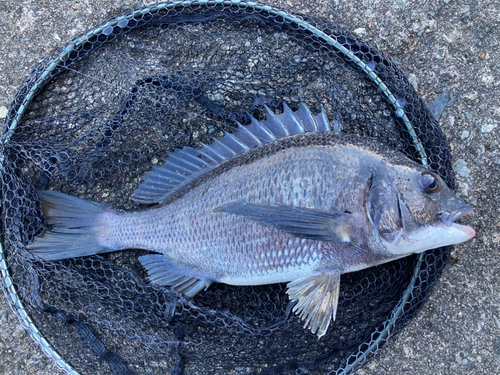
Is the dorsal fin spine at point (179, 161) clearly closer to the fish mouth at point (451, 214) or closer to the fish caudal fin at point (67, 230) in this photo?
the fish caudal fin at point (67, 230)

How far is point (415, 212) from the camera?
1745 millimetres

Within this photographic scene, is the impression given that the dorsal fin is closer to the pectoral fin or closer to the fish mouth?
the pectoral fin

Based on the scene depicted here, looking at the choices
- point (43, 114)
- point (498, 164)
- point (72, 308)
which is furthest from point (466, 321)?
point (43, 114)

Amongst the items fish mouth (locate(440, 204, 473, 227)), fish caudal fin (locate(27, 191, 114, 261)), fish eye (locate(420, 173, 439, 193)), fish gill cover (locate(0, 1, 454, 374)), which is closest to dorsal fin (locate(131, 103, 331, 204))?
fish gill cover (locate(0, 1, 454, 374))

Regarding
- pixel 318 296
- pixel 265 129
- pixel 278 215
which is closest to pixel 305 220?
pixel 278 215

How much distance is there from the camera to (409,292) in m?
2.04

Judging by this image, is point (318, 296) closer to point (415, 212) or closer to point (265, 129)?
point (415, 212)

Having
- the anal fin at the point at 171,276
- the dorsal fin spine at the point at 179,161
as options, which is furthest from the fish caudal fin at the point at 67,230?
the dorsal fin spine at the point at 179,161

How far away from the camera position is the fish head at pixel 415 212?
5.70 ft

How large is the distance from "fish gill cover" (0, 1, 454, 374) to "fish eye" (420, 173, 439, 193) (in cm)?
35

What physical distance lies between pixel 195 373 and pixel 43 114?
1699mm

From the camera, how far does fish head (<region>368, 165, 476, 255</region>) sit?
1.74m

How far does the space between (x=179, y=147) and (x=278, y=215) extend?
85cm

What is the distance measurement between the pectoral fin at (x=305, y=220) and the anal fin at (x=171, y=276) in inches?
20.1
